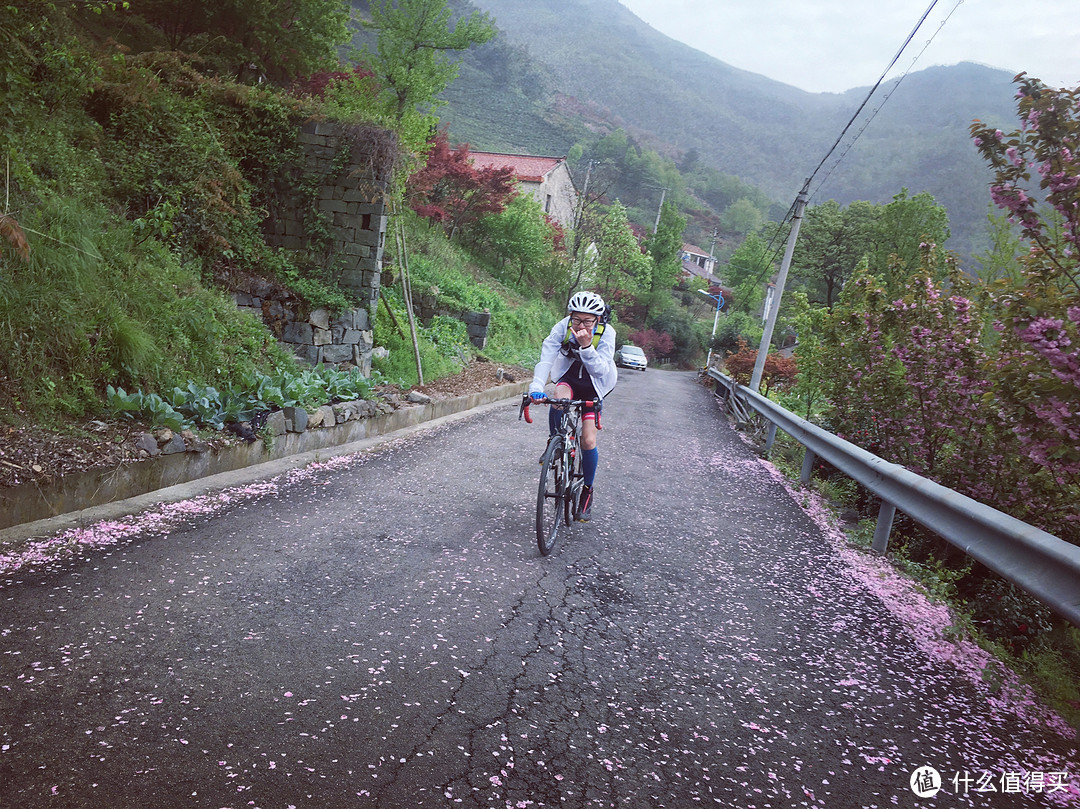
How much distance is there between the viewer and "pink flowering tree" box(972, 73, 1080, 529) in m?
4.12

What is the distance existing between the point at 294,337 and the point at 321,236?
6.61ft

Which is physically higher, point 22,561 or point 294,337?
point 294,337

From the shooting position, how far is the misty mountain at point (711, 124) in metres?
83.2

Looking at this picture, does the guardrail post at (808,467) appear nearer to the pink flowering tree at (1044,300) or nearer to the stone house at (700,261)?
the pink flowering tree at (1044,300)

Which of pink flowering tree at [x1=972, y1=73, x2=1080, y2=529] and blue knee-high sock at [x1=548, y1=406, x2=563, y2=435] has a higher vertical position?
pink flowering tree at [x1=972, y1=73, x2=1080, y2=529]

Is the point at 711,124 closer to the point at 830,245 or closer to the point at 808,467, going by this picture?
the point at 830,245

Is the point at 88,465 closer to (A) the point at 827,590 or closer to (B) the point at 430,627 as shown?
(B) the point at 430,627

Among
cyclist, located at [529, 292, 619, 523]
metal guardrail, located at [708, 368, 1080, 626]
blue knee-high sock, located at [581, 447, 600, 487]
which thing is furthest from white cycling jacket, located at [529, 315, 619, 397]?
metal guardrail, located at [708, 368, 1080, 626]

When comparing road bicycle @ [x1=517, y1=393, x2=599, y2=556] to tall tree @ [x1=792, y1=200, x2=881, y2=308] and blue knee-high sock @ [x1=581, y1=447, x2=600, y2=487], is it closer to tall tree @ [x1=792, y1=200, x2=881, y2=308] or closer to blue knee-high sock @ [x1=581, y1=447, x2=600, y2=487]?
blue knee-high sock @ [x1=581, y1=447, x2=600, y2=487]

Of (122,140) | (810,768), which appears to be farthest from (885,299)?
(122,140)

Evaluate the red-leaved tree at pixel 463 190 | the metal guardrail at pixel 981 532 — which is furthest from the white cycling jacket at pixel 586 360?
the red-leaved tree at pixel 463 190

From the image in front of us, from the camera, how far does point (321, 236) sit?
36.9 ft

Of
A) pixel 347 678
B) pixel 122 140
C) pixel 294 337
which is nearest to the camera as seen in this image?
pixel 347 678

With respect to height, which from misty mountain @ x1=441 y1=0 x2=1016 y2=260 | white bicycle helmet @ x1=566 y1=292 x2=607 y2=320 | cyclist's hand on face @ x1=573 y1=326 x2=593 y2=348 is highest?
misty mountain @ x1=441 y1=0 x2=1016 y2=260
